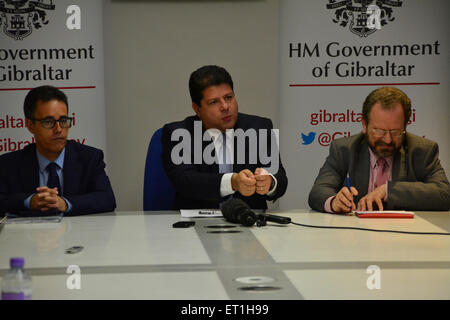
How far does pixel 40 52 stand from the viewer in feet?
16.6

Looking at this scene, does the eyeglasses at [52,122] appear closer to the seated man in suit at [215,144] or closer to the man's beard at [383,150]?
the seated man in suit at [215,144]

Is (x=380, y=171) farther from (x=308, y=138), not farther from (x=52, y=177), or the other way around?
(x=52, y=177)

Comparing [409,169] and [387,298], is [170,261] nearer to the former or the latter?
[387,298]

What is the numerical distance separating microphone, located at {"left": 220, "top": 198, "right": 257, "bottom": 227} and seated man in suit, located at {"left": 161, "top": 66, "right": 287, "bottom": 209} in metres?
0.46

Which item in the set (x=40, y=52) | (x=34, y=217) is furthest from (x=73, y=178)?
(x=40, y=52)

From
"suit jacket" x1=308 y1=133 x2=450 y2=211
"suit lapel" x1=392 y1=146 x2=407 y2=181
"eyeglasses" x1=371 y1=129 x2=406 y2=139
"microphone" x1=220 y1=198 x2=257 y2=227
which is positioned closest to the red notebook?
"suit jacket" x1=308 y1=133 x2=450 y2=211

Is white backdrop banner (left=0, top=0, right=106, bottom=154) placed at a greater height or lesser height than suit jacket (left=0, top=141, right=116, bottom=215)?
greater

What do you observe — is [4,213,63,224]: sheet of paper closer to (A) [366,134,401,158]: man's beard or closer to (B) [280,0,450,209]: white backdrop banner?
(A) [366,134,401,158]: man's beard

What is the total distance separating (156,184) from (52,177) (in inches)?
23.8

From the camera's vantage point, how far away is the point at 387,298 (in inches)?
75.2

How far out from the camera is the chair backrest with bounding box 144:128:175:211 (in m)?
3.85
